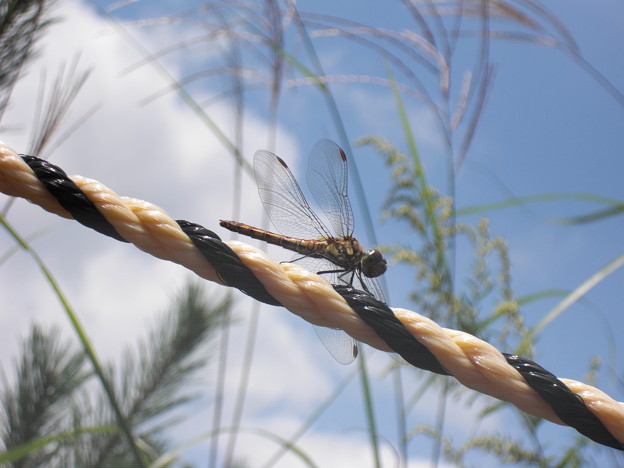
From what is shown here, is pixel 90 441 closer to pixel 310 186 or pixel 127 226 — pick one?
pixel 310 186

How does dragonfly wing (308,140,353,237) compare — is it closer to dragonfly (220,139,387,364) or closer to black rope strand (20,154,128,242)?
dragonfly (220,139,387,364)

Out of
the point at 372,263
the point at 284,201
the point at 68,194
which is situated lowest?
the point at 68,194

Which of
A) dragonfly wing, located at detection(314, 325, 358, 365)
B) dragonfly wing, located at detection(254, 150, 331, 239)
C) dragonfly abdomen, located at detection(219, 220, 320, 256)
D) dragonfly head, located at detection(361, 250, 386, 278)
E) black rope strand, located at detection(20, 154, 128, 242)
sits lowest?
black rope strand, located at detection(20, 154, 128, 242)

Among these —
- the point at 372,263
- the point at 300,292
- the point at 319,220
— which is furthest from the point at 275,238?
the point at 300,292

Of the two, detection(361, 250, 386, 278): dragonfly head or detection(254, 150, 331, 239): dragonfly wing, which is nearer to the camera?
detection(361, 250, 386, 278): dragonfly head

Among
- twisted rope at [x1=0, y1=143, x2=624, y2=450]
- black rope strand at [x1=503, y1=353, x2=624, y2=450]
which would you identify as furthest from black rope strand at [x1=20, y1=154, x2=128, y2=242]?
black rope strand at [x1=503, y1=353, x2=624, y2=450]

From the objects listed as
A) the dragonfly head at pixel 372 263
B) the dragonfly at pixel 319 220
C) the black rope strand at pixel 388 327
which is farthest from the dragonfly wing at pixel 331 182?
the black rope strand at pixel 388 327

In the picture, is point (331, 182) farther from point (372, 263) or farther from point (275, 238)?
point (372, 263)
